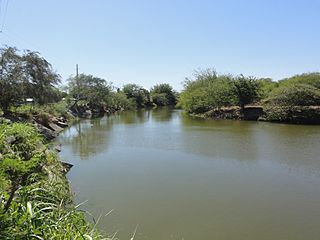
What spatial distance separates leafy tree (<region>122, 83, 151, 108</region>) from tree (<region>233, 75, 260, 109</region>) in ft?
89.8

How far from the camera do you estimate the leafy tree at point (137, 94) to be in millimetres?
54156

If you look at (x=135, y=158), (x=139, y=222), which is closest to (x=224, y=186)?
(x=139, y=222)

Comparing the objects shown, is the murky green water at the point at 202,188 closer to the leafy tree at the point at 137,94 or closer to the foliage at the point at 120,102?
the foliage at the point at 120,102

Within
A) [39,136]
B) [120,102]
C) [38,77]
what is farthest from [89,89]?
[39,136]

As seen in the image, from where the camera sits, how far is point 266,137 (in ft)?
53.9

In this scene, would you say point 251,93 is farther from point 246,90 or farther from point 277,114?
point 277,114

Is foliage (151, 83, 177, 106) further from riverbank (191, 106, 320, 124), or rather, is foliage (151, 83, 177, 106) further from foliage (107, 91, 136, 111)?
riverbank (191, 106, 320, 124)

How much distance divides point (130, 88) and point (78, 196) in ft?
156

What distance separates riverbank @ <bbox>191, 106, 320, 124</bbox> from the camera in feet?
77.7

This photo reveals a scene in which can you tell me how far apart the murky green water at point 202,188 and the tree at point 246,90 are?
549 inches

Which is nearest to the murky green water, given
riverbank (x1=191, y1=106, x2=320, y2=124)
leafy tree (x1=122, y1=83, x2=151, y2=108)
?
riverbank (x1=191, y1=106, x2=320, y2=124)

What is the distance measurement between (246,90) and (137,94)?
1156 inches

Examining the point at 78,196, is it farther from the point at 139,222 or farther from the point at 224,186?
the point at 224,186

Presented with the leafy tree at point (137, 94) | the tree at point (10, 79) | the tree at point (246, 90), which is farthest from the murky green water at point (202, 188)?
the leafy tree at point (137, 94)
